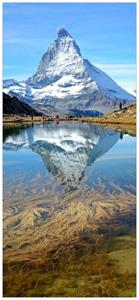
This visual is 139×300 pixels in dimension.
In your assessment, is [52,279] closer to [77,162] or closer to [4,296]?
[4,296]

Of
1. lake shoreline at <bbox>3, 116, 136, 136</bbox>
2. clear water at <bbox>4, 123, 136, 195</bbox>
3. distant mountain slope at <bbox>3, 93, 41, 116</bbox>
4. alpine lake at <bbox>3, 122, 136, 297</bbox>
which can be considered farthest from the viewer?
distant mountain slope at <bbox>3, 93, 41, 116</bbox>

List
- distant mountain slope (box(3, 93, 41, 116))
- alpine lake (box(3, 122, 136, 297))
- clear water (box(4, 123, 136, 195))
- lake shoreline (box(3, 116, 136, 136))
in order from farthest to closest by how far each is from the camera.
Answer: distant mountain slope (box(3, 93, 41, 116)) < lake shoreline (box(3, 116, 136, 136)) < clear water (box(4, 123, 136, 195)) < alpine lake (box(3, 122, 136, 297))

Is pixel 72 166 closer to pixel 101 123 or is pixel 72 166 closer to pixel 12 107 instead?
pixel 101 123

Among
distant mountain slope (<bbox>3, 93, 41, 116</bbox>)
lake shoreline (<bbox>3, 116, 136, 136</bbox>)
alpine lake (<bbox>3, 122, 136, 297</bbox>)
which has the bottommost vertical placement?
alpine lake (<bbox>3, 122, 136, 297</bbox>)

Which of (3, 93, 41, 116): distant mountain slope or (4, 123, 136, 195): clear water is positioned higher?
(3, 93, 41, 116): distant mountain slope

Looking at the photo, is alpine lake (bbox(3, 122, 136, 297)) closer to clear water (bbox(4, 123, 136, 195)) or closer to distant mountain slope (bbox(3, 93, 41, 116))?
clear water (bbox(4, 123, 136, 195))

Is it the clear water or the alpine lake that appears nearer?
the alpine lake

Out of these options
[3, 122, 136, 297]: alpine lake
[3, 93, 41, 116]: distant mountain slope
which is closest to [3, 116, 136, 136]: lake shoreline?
[3, 122, 136, 297]: alpine lake

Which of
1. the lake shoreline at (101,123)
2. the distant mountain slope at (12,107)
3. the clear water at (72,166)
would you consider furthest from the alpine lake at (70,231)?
the distant mountain slope at (12,107)
